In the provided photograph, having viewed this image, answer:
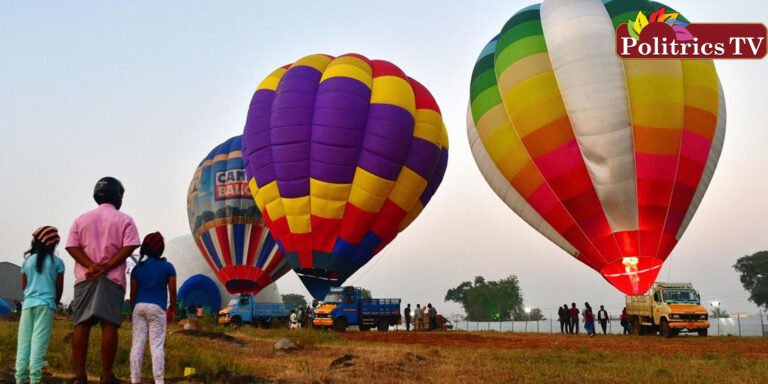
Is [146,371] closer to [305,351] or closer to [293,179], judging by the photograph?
[305,351]

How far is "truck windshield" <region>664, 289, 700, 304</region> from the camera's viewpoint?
25.8 metres

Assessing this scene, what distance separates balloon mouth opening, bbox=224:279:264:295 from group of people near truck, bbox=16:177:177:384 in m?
25.8

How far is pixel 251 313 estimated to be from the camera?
30.9 metres

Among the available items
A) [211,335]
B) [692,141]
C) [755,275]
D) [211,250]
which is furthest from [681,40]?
[755,275]

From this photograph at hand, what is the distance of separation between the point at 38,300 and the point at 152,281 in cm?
109

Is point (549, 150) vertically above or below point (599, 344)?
above

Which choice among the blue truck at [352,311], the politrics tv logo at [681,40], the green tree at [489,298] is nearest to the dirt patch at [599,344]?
the blue truck at [352,311]

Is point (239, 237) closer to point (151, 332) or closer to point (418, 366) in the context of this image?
point (418, 366)

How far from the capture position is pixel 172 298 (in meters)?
6.59

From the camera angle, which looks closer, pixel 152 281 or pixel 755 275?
pixel 152 281

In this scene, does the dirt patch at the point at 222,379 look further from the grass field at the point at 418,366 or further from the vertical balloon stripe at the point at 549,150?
the vertical balloon stripe at the point at 549,150

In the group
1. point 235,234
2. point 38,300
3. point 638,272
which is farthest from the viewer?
point 235,234

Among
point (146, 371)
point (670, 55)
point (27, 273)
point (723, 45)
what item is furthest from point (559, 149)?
point (27, 273)

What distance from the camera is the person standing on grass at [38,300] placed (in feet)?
20.4
